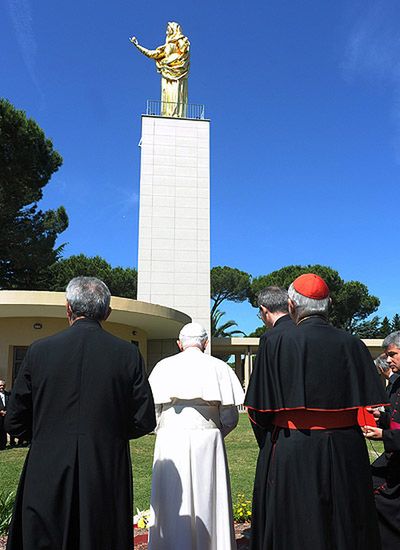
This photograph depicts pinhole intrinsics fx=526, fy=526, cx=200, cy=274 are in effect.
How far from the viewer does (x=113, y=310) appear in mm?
17016

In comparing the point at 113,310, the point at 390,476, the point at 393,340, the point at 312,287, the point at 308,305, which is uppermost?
the point at 113,310

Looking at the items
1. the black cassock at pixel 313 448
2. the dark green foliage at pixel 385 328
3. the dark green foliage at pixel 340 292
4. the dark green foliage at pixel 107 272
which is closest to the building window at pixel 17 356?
the black cassock at pixel 313 448

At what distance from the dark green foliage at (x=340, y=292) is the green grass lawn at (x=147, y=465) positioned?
31889 millimetres

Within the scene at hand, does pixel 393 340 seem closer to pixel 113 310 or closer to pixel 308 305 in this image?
pixel 308 305

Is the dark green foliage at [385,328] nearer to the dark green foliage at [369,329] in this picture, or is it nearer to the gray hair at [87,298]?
the dark green foliage at [369,329]

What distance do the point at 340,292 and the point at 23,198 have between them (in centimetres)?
2951

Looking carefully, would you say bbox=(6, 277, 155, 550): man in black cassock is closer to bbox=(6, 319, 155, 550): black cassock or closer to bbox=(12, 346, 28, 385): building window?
bbox=(6, 319, 155, 550): black cassock

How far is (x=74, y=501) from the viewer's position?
292 centimetres

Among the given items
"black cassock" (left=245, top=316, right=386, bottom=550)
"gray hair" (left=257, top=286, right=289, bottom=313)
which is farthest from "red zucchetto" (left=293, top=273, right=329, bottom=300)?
"gray hair" (left=257, top=286, right=289, bottom=313)

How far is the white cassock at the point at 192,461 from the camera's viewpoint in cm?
400

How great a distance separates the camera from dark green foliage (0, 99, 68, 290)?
78.3 ft

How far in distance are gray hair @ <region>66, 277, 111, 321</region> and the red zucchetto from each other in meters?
1.21

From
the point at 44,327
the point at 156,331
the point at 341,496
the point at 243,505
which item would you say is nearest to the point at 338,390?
the point at 341,496

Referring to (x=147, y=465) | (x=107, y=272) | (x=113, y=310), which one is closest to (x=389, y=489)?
(x=147, y=465)
